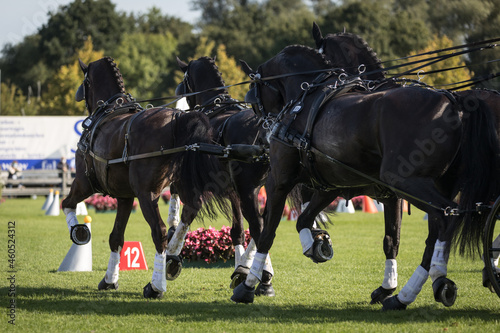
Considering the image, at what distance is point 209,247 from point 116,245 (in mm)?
2142

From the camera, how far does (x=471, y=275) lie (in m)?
8.96

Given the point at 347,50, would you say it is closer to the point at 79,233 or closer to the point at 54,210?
the point at 79,233

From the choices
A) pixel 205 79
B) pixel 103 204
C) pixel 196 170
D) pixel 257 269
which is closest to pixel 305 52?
pixel 196 170

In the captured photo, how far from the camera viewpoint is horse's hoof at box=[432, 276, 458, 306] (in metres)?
5.30

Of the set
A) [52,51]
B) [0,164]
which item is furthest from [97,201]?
[52,51]

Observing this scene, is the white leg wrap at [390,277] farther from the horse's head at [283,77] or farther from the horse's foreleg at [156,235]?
the horse's foreleg at [156,235]

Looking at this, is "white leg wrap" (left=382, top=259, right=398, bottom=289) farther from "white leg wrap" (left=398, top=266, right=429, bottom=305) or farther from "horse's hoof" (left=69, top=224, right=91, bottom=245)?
"horse's hoof" (left=69, top=224, right=91, bottom=245)

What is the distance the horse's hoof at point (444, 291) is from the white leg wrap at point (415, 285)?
1.62 ft

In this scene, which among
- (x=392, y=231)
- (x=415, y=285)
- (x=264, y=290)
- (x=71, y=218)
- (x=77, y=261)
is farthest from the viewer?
(x=77, y=261)

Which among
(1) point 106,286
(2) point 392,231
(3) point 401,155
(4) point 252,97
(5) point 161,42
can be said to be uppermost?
(5) point 161,42

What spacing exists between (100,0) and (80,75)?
1288 cm

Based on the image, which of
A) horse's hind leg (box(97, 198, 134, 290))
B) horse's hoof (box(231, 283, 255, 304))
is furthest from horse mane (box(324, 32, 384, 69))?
horse's hind leg (box(97, 198, 134, 290))

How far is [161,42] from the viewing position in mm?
61781

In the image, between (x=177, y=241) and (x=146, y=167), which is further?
(x=177, y=241)
